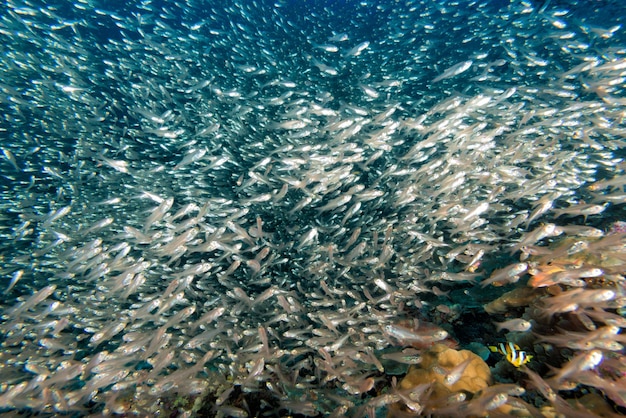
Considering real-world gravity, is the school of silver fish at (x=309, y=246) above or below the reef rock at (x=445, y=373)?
above

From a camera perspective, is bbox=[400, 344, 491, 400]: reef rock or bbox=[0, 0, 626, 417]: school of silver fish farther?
bbox=[0, 0, 626, 417]: school of silver fish

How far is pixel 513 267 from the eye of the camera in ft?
14.6

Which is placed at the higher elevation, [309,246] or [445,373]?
[309,246]

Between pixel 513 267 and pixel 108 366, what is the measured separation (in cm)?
632

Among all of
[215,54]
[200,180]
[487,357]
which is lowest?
[487,357]

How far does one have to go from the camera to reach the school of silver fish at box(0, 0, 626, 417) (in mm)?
4480

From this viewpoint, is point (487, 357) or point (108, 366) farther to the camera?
point (487, 357)

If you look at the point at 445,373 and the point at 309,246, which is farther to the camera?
the point at 309,246

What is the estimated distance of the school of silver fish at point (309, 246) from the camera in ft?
14.7

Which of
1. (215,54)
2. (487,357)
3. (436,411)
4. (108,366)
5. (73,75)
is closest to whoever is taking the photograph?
(436,411)

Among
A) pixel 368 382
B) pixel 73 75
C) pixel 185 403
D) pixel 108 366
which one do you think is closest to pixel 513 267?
pixel 368 382

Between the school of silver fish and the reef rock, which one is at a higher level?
the school of silver fish

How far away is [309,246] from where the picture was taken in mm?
7004

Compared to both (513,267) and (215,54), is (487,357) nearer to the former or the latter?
(513,267)
